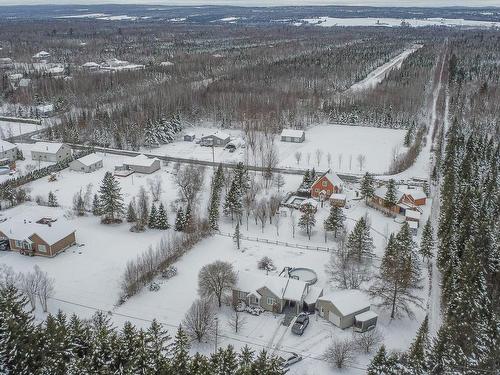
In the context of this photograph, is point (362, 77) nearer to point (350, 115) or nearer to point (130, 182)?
point (350, 115)

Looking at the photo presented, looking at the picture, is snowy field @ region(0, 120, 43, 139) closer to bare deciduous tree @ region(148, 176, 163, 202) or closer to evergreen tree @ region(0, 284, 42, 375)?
bare deciduous tree @ region(148, 176, 163, 202)

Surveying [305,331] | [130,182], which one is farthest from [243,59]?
[305,331]

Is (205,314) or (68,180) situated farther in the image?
(68,180)

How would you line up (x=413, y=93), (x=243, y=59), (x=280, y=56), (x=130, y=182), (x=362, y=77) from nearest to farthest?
(x=130, y=182) → (x=413, y=93) → (x=362, y=77) → (x=243, y=59) → (x=280, y=56)

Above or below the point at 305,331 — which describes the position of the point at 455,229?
above

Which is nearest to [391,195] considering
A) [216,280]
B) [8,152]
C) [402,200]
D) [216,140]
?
[402,200]

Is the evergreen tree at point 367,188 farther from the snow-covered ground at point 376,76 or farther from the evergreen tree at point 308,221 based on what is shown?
the snow-covered ground at point 376,76

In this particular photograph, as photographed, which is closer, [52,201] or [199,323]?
[199,323]

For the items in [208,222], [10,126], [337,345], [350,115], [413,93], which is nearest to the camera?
[337,345]

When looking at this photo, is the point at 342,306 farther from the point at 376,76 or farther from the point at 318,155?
the point at 376,76
